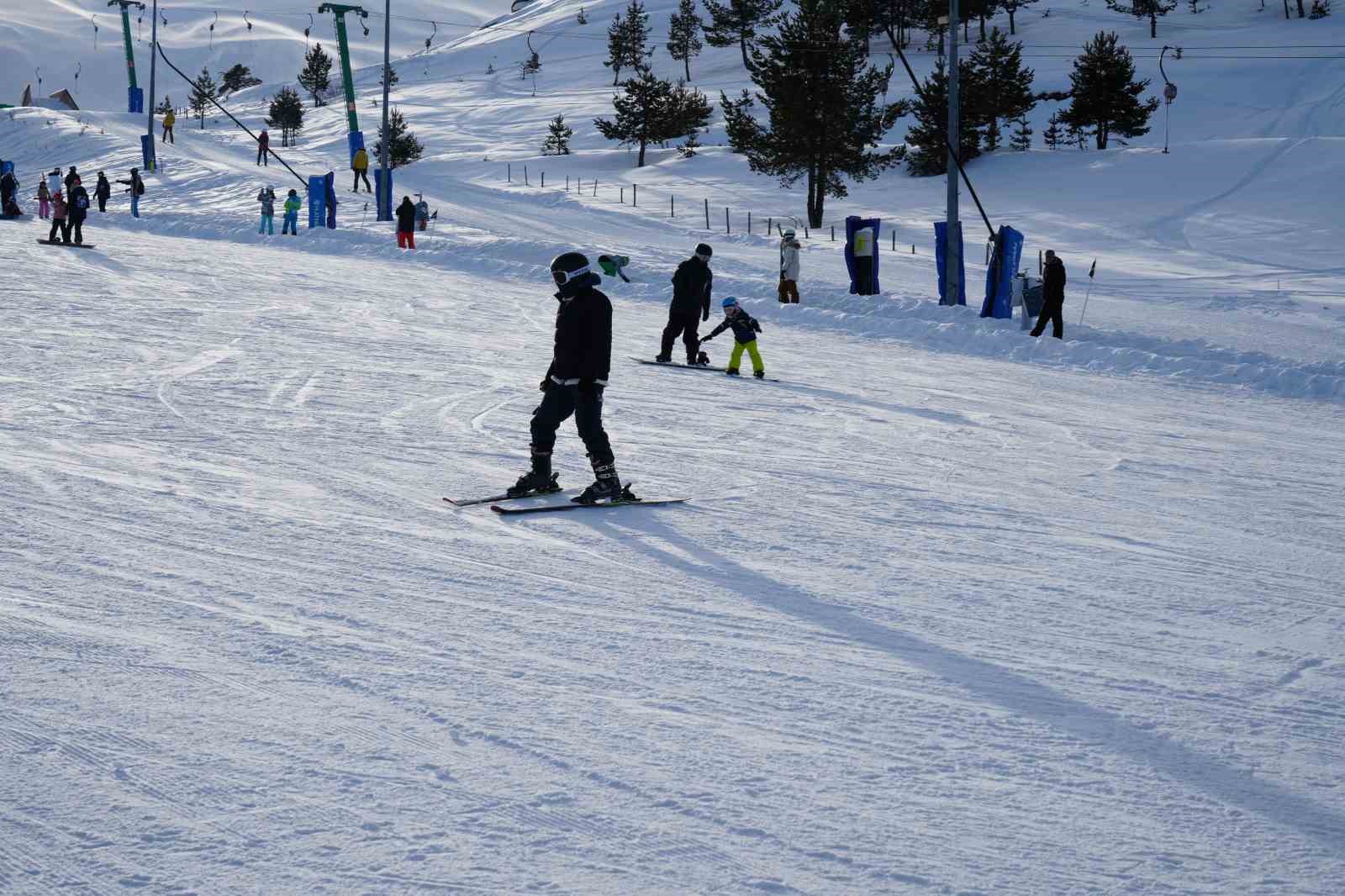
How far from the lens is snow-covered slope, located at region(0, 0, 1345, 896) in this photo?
11.8 ft

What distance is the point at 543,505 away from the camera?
770 centimetres

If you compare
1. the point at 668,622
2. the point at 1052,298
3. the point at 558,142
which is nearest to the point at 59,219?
the point at 1052,298

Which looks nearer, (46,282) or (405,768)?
(405,768)

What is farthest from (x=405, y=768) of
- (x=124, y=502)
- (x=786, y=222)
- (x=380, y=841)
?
(x=786, y=222)

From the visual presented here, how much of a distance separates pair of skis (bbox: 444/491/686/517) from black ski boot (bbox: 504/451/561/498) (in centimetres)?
1

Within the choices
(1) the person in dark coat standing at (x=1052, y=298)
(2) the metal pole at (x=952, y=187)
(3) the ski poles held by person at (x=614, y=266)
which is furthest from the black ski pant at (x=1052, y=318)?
(3) the ski poles held by person at (x=614, y=266)

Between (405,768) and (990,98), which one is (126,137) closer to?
(990,98)

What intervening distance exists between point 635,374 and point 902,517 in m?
6.33

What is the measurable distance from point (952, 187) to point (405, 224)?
41.5 feet

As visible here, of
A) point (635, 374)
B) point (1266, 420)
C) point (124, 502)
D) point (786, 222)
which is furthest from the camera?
point (786, 222)

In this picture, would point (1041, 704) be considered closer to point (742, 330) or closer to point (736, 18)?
point (742, 330)

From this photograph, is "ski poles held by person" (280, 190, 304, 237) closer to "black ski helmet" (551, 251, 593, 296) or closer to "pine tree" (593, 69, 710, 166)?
"black ski helmet" (551, 251, 593, 296)

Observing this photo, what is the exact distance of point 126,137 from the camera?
5506cm

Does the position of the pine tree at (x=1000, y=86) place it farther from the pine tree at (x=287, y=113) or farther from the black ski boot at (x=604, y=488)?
the pine tree at (x=287, y=113)
